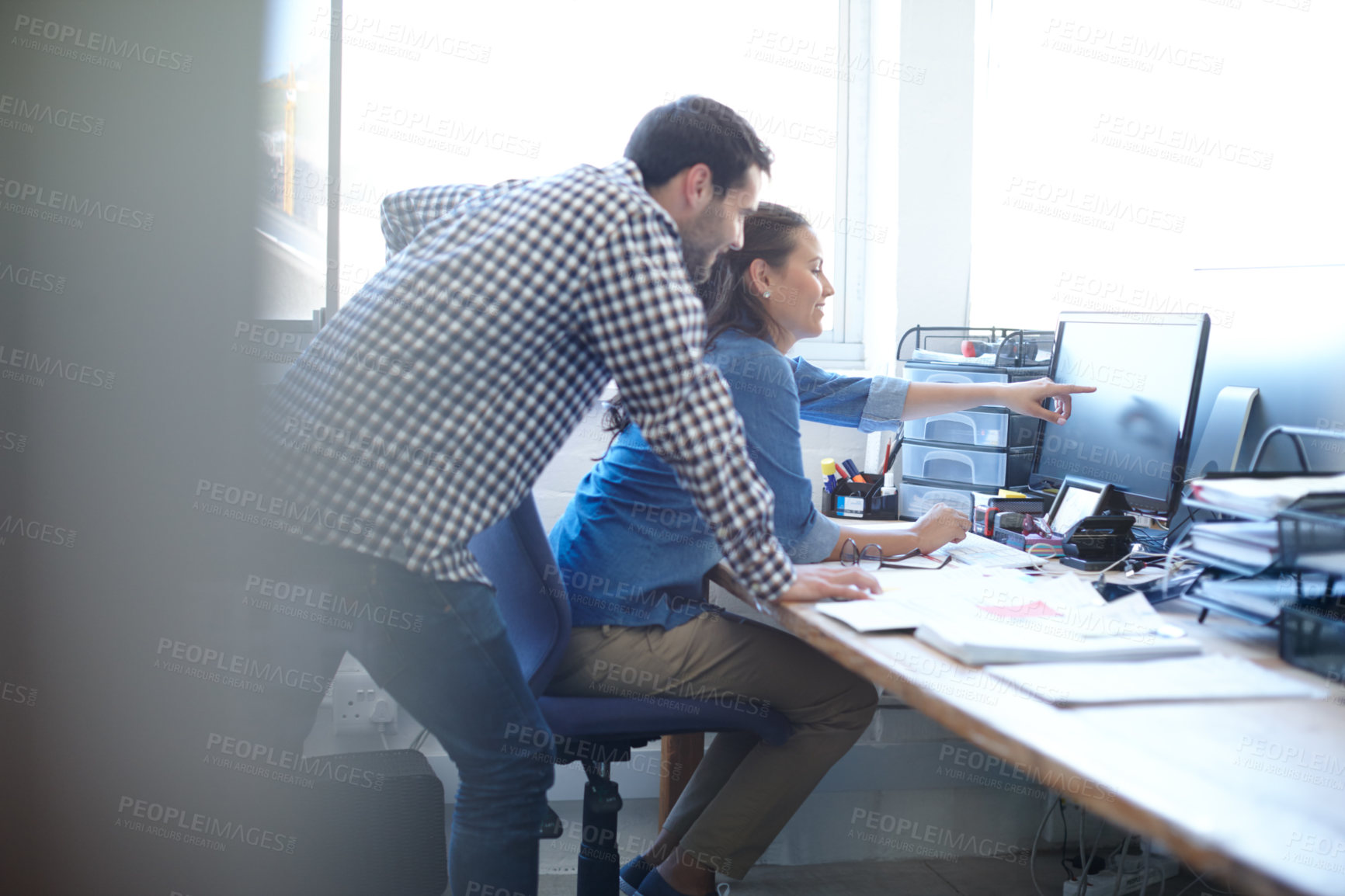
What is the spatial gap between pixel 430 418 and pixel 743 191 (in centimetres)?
61

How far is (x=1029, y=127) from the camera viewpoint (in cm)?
248

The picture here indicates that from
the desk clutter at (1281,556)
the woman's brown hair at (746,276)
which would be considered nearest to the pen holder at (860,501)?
the woman's brown hair at (746,276)

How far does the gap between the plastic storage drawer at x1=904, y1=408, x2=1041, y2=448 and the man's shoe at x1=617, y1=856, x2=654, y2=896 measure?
1014 mm

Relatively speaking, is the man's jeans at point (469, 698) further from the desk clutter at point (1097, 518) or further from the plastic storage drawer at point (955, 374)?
the plastic storage drawer at point (955, 374)

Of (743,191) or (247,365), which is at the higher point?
(743,191)

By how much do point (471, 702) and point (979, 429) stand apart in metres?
1.31

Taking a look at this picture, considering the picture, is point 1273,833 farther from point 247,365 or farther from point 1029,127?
point 1029,127

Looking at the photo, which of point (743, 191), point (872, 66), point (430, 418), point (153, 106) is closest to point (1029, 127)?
point (872, 66)

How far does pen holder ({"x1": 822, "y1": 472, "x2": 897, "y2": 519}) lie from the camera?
199 centimetres

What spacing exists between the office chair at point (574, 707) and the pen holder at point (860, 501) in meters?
0.59

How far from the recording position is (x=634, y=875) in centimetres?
174

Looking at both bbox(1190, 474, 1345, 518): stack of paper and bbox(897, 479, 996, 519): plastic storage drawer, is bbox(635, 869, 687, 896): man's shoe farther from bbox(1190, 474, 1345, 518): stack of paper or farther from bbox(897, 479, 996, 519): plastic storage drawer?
bbox(1190, 474, 1345, 518): stack of paper

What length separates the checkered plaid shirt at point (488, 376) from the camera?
1141 millimetres

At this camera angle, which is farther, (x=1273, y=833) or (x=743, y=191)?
(x=743, y=191)
